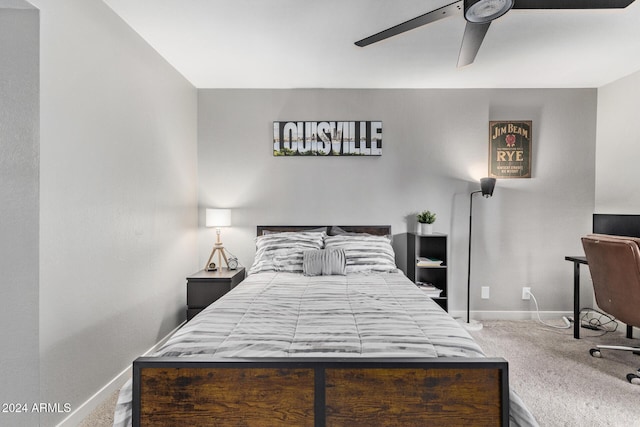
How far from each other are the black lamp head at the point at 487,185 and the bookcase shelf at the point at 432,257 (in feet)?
2.00

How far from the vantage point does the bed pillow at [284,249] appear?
130 inches

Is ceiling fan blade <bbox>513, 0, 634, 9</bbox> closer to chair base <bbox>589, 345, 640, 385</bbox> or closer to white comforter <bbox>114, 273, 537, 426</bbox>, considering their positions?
white comforter <bbox>114, 273, 537, 426</bbox>

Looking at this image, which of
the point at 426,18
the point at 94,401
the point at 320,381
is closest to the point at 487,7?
the point at 426,18

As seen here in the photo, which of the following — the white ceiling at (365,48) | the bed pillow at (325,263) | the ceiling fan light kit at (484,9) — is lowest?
the bed pillow at (325,263)

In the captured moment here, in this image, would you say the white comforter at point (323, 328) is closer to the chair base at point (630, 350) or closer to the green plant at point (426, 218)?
the green plant at point (426, 218)

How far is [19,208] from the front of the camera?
1744mm

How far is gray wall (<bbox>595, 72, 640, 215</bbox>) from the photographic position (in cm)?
342

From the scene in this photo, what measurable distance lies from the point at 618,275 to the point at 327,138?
2.76 meters

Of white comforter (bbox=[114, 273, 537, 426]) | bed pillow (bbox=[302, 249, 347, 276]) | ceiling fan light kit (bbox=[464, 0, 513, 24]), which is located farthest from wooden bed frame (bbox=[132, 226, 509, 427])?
bed pillow (bbox=[302, 249, 347, 276])

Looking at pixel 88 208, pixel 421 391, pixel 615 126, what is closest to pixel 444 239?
pixel 615 126

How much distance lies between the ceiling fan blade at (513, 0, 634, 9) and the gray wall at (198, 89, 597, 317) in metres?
2.20

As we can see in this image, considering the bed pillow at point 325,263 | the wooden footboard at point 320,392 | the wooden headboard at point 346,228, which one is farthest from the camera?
the wooden headboard at point 346,228

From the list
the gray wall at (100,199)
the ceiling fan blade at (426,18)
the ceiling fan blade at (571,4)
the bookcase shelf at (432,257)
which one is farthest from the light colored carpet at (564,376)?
the ceiling fan blade at (426,18)

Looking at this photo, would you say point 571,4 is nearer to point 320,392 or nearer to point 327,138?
point 320,392
